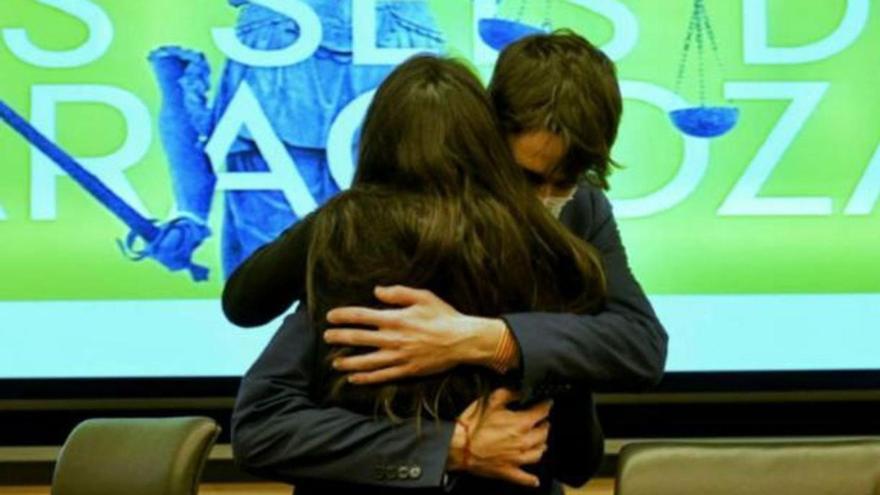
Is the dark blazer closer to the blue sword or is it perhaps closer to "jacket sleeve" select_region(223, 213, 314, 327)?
"jacket sleeve" select_region(223, 213, 314, 327)

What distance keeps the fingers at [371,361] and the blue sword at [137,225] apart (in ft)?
5.84

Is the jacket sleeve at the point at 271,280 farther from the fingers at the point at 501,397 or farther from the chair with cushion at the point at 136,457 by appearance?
the chair with cushion at the point at 136,457

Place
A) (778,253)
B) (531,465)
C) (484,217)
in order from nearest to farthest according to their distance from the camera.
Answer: (484,217) < (531,465) < (778,253)

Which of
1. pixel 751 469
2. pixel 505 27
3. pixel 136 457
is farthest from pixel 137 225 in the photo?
pixel 751 469

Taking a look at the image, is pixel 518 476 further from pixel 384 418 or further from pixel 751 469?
pixel 751 469

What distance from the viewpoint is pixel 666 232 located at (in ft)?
10.0

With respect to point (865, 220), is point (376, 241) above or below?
above

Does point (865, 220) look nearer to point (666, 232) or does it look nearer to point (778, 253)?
point (778, 253)

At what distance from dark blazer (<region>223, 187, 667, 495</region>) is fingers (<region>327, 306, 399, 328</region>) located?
0.05 metres

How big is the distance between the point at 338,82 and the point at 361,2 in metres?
0.19

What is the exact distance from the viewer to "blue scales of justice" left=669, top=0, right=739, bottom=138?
3055 millimetres

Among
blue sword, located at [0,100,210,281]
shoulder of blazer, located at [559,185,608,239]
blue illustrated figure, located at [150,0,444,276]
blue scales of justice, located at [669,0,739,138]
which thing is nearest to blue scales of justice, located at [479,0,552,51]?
blue illustrated figure, located at [150,0,444,276]

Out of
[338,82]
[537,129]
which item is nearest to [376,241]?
[537,129]

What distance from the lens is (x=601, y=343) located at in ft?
4.51
